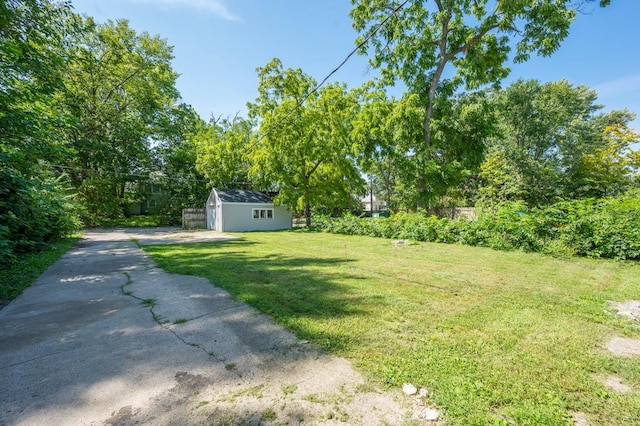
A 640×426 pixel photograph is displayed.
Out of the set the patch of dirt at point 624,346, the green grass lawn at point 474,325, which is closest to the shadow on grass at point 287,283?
the green grass lawn at point 474,325

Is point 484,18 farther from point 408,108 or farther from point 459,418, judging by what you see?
point 459,418

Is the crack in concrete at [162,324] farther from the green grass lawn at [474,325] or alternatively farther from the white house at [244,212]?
the white house at [244,212]

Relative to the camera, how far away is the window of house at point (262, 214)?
2011cm

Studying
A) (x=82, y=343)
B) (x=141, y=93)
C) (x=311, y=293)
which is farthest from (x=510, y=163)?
(x=141, y=93)

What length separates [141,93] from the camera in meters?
22.9

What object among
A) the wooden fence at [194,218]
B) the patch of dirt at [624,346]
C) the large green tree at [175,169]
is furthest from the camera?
the large green tree at [175,169]

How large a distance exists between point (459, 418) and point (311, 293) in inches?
116

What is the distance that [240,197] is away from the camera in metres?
19.9

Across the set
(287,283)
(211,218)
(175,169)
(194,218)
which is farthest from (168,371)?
(175,169)

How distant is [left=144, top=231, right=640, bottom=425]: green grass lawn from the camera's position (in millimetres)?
1983

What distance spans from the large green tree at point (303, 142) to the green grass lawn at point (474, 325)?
12.7 meters

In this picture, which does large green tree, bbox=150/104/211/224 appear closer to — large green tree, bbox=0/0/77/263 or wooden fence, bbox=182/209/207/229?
wooden fence, bbox=182/209/207/229

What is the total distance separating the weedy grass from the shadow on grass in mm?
2359

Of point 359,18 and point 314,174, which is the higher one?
point 359,18
